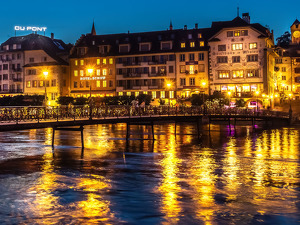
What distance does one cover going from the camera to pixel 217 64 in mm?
82875

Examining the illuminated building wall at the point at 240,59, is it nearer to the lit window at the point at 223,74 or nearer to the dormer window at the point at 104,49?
the lit window at the point at 223,74

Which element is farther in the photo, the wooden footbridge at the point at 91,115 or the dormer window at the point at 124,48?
the dormer window at the point at 124,48

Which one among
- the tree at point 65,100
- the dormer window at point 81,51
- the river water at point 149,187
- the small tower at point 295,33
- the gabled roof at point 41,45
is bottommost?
the river water at point 149,187

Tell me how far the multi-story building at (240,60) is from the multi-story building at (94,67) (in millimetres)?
22515

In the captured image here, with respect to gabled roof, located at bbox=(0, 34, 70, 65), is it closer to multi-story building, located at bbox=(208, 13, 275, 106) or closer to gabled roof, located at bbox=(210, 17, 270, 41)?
gabled roof, located at bbox=(210, 17, 270, 41)

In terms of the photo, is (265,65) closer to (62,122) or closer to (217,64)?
(217,64)

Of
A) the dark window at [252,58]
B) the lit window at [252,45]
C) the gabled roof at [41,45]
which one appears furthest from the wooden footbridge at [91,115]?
the gabled roof at [41,45]

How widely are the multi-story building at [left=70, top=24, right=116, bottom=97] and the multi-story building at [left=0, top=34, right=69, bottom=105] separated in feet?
9.37

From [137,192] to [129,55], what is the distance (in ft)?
240

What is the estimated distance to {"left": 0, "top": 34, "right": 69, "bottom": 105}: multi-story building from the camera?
9419 cm

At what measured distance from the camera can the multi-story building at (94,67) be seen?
9150 cm

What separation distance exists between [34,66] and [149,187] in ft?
268

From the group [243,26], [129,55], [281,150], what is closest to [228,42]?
[243,26]

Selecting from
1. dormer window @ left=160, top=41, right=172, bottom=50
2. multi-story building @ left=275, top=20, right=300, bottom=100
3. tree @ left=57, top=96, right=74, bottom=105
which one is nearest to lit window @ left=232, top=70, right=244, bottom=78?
dormer window @ left=160, top=41, right=172, bottom=50
